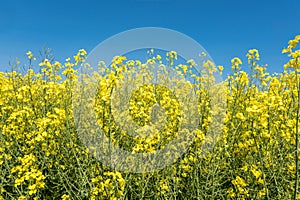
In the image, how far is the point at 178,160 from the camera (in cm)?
368

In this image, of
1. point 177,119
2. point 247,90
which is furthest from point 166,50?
point 177,119

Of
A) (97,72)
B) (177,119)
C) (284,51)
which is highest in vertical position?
(97,72)

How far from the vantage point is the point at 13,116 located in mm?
3689

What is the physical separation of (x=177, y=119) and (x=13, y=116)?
1.79m

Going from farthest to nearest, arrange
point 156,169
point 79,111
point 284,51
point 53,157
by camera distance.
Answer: point 79,111, point 53,157, point 156,169, point 284,51

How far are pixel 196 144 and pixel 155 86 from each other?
177 centimetres

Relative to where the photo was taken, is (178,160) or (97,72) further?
(97,72)

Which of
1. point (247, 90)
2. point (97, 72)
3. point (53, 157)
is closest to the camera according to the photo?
point (53, 157)

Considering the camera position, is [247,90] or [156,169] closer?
[156,169]

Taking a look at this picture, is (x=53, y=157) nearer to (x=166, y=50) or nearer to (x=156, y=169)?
(x=156, y=169)

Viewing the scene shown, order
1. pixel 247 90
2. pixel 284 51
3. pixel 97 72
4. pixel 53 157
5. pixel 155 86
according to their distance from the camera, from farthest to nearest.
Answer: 1. pixel 97 72
2. pixel 155 86
3. pixel 247 90
4. pixel 53 157
5. pixel 284 51

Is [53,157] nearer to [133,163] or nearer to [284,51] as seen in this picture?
[133,163]

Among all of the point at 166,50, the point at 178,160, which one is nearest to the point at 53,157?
the point at 178,160

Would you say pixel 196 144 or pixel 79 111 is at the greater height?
pixel 79 111
